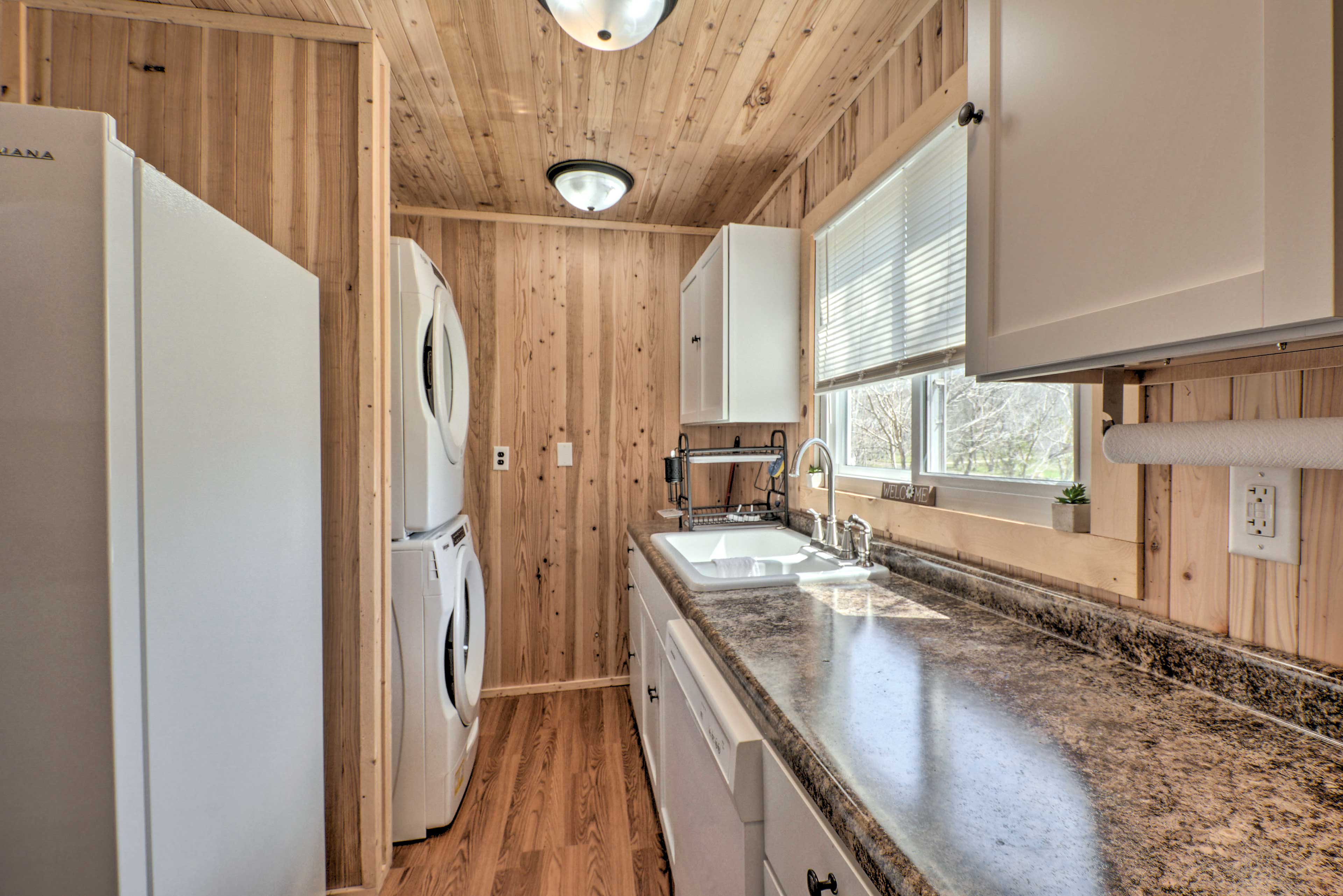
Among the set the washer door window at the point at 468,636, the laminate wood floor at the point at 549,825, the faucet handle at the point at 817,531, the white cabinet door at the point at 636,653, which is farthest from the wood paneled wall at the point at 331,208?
the faucet handle at the point at 817,531

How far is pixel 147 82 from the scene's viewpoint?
1417 mm

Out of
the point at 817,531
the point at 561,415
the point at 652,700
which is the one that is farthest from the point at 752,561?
the point at 561,415

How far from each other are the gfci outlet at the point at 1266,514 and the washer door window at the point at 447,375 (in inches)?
74.2

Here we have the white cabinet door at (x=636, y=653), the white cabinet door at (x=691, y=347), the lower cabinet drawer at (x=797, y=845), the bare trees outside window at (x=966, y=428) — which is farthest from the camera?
the white cabinet door at (x=691, y=347)

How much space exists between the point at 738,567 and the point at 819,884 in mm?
1262

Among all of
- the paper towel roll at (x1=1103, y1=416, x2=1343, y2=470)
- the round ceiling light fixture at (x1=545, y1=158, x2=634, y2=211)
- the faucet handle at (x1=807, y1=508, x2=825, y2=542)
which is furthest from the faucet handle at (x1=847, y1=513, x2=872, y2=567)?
the round ceiling light fixture at (x1=545, y1=158, x2=634, y2=211)

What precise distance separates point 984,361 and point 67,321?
4.14 feet

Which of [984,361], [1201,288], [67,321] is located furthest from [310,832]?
Result: [1201,288]

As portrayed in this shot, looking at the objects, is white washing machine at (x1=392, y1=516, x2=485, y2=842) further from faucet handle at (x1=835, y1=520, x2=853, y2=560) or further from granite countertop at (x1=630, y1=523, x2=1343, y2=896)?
faucet handle at (x1=835, y1=520, x2=853, y2=560)

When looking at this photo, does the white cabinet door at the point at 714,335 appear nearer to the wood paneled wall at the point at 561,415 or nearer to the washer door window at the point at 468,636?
the wood paneled wall at the point at 561,415

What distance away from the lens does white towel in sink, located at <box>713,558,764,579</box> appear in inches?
71.7

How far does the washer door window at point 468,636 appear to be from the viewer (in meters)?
1.88

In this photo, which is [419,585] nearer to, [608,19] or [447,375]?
[447,375]

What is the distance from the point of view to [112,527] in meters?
0.73
